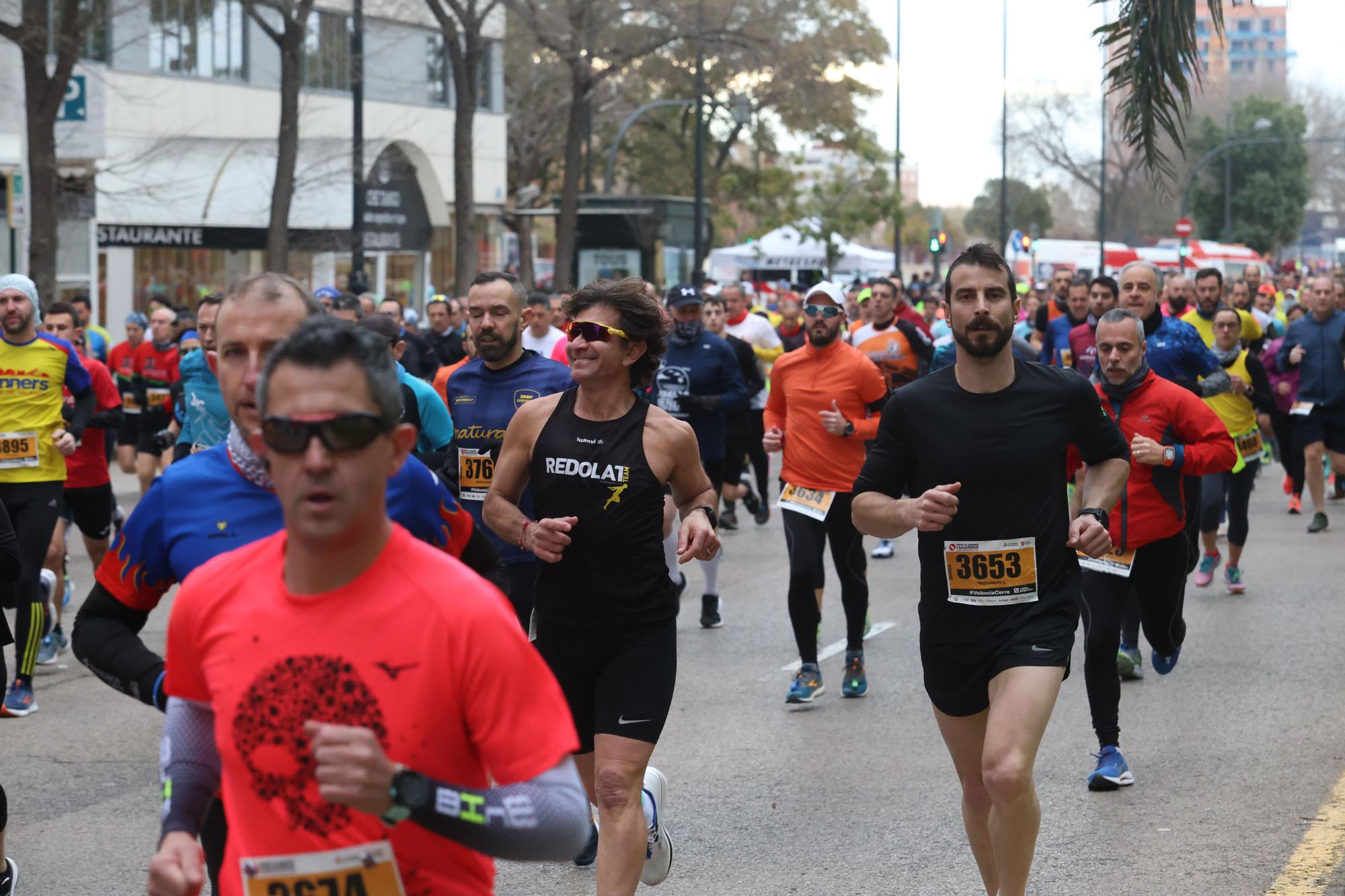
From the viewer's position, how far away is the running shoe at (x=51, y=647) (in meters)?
9.47

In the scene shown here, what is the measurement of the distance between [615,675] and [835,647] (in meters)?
5.16

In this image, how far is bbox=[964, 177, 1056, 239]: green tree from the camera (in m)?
91.5

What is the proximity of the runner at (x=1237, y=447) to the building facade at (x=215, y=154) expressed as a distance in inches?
571

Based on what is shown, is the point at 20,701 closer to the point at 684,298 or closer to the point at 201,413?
the point at 201,413

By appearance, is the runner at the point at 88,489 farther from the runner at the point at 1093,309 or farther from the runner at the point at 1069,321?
the runner at the point at 1069,321

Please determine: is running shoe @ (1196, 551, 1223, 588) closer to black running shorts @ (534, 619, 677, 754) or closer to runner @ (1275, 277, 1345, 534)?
runner @ (1275, 277, 1345, 534)

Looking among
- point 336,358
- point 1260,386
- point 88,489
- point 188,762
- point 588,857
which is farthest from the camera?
point 1260,386

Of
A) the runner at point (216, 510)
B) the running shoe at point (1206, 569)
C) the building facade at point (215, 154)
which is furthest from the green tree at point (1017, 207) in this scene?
the runner at point (216, 510)

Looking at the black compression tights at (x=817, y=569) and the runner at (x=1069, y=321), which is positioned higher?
the runner at (x=1069, y=321)

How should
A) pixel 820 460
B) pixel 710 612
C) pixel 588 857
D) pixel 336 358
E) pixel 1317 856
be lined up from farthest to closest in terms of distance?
pixel 710 612 < pixel 820 460 < pixel 588 857 < pixel 1317 856 < pixel 336 358

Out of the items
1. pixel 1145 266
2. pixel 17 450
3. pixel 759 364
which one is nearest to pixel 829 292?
pixel 1145 266

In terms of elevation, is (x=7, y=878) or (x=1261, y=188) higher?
(x=1261, y=188)

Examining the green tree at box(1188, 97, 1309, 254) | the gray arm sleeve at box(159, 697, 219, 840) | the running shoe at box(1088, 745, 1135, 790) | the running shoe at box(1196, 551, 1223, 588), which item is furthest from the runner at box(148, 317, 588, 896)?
the green tree at box(1188, 97, 1309, 254)

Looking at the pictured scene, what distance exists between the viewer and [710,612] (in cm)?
1074
